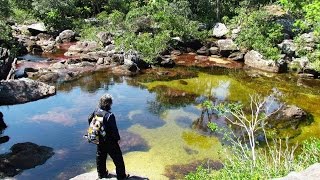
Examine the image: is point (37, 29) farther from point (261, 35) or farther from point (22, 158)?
point (22, 158)

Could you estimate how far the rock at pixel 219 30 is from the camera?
3800 cm

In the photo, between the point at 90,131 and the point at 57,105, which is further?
the point at 57,105

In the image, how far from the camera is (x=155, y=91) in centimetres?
2362

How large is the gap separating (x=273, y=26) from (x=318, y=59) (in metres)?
7.74

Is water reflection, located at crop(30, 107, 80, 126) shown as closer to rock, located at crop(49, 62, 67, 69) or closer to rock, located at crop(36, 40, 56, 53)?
rock, located at crop(49, 62, 67, 69)

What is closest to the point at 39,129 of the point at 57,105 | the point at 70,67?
the point at 57,105

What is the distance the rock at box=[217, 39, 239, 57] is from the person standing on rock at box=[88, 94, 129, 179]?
24.8 m

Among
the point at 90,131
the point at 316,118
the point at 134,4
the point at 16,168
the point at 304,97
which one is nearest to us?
the point at 90,131

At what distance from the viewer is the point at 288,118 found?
1841cm

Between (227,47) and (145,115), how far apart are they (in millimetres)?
16666

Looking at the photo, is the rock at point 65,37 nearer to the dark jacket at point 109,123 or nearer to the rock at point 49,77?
the rock at point 49,77

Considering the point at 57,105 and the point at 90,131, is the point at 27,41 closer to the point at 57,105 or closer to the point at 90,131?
the point at 57,105

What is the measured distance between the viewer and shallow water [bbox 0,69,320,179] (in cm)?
1464

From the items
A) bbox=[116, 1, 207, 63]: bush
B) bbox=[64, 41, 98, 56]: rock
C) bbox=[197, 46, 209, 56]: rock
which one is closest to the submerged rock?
bbox=[116, 1, 207, 63]: bush
